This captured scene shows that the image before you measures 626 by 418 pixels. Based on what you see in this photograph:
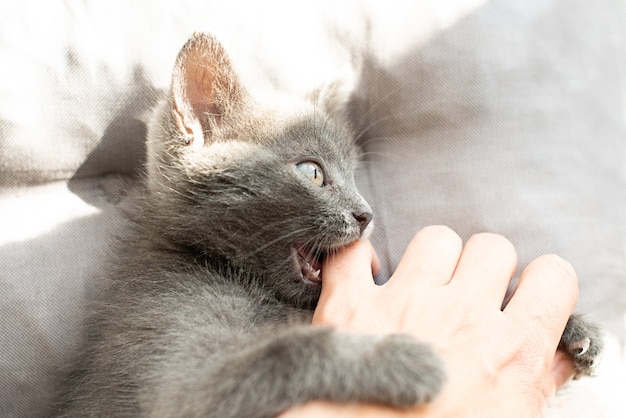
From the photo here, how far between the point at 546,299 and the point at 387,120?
83 centimetres

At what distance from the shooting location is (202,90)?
162 cm

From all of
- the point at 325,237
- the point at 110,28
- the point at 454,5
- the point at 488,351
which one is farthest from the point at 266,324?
the point at 454,5

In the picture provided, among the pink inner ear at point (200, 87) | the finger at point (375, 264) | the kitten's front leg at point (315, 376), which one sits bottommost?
the kitten's front leg at point (315, 376)

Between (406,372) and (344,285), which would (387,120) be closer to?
(344,285)

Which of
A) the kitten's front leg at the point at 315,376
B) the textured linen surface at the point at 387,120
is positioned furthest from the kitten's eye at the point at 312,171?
the kitten's front leg at the point at 315,376

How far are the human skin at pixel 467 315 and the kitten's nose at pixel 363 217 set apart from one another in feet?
0.18

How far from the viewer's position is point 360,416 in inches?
45.0

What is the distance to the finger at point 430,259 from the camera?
1.57m

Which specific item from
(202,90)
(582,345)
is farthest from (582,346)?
(202,90)

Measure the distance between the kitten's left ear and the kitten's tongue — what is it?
1.75ft

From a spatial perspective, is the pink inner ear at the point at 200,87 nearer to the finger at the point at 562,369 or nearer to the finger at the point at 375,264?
the finger at the point at 375,264

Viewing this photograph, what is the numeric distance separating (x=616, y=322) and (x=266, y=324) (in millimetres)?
1186

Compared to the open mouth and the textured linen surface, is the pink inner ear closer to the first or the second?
the textured linen surface

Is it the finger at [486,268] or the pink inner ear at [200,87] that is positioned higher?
the pink inner ear at [200,87]
